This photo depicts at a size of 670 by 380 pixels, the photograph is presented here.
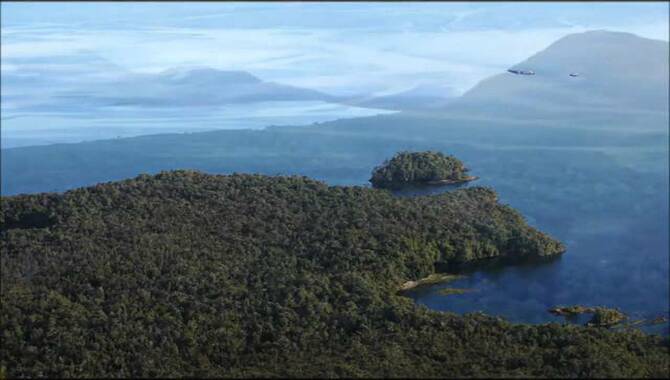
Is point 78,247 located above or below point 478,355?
above

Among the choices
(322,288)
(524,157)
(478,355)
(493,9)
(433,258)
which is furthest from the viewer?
(493,9)

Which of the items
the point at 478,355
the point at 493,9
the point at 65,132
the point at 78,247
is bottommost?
the point at 478,355

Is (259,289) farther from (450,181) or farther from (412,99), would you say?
(412,99)

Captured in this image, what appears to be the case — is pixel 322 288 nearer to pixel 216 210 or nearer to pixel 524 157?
pixel 216 210

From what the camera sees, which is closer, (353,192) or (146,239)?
(146,239)

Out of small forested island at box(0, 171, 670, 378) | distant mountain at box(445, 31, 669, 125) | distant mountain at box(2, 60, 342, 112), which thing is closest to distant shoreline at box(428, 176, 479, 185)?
small forested island at box(0, 171, 670, 378)

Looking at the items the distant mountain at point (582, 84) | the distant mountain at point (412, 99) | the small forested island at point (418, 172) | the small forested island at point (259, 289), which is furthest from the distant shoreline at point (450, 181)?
the distant mountain at point (412, 99)

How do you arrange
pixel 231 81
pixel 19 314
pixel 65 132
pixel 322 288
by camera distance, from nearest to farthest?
pixel 19 314, pixel 322 288, pixel 65 132, pixel 231 81

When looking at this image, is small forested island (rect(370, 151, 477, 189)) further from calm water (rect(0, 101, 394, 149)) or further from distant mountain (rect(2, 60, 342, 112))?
distant mountain (rect(2, 60, 342, 112))

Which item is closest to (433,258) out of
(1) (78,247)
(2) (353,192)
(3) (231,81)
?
(2) (353,192)
